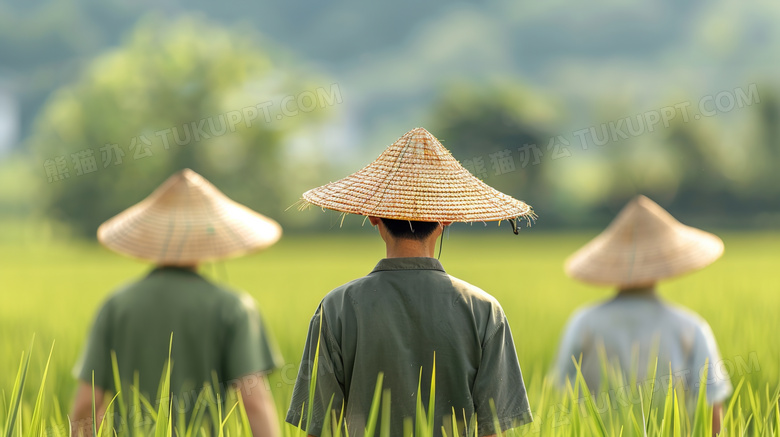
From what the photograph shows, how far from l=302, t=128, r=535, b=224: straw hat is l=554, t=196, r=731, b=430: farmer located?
127cm

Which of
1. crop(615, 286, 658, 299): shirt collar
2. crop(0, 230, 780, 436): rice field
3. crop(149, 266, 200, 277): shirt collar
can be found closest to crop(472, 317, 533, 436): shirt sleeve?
crop(0, 230, 780, 436): rice field

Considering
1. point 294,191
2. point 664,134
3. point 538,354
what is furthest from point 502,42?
point 538,354

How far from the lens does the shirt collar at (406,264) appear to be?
85.5 inches

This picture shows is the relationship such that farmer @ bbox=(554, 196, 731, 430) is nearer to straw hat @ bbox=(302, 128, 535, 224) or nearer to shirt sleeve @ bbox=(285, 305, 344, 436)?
straw hat @ bbox=(302, 128, 535, 224)

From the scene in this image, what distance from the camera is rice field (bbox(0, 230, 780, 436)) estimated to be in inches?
96.7

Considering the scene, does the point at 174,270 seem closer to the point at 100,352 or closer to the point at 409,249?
the point at 100,352

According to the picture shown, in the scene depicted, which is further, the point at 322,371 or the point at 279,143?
the point at 279,143

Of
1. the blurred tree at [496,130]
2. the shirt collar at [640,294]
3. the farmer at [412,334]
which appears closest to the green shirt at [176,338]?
the farmer at [412,334]

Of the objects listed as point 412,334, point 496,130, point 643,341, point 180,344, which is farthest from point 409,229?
point 496,130

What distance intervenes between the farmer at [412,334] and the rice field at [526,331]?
0.35 ft

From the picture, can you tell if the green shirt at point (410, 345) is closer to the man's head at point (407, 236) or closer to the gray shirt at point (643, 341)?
the man's head at point (407, 236)

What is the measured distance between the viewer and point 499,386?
2150mm

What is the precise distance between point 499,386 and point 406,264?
40cm

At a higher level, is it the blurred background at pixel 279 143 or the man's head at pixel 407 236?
the blurred background at pixel 279 143
